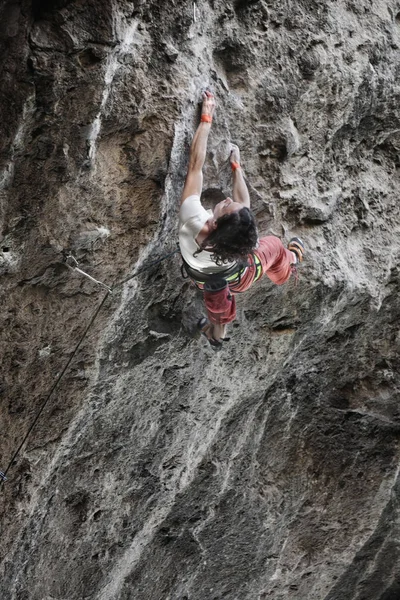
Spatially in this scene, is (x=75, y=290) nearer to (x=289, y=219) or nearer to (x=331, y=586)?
(x=289, y=219)

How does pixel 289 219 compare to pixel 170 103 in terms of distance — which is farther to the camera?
pixel 289 219

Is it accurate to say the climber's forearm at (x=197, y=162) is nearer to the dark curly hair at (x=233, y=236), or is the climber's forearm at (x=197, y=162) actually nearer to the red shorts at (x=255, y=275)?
the dark curly hair at (x=233, y=236)

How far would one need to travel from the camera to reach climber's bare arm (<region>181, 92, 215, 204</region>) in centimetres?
323

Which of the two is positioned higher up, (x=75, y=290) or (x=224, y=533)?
(x=75, y=290)

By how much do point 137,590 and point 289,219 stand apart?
2463mm

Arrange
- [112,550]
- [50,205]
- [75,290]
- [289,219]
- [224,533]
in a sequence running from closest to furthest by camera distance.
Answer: [50,205] < [75,290] < [289,219] < [112,550] < [224,533]

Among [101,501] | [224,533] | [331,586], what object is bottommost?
[331,586]

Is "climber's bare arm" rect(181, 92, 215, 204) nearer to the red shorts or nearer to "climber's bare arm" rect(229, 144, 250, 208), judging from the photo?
"climber's bare arm" rect(229, 144, 250, 208)

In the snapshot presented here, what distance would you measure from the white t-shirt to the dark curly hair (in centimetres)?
8

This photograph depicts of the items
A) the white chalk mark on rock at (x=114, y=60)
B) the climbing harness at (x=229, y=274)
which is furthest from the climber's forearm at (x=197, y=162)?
the white chalk mark on rock at (x=114, y=60)

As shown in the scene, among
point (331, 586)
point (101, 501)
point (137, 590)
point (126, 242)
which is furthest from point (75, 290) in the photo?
point (331, 586)

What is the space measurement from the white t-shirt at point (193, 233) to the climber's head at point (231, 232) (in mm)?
69

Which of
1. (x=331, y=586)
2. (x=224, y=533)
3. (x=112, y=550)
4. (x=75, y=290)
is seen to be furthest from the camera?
(x=331, y=586)

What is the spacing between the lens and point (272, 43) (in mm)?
3643
